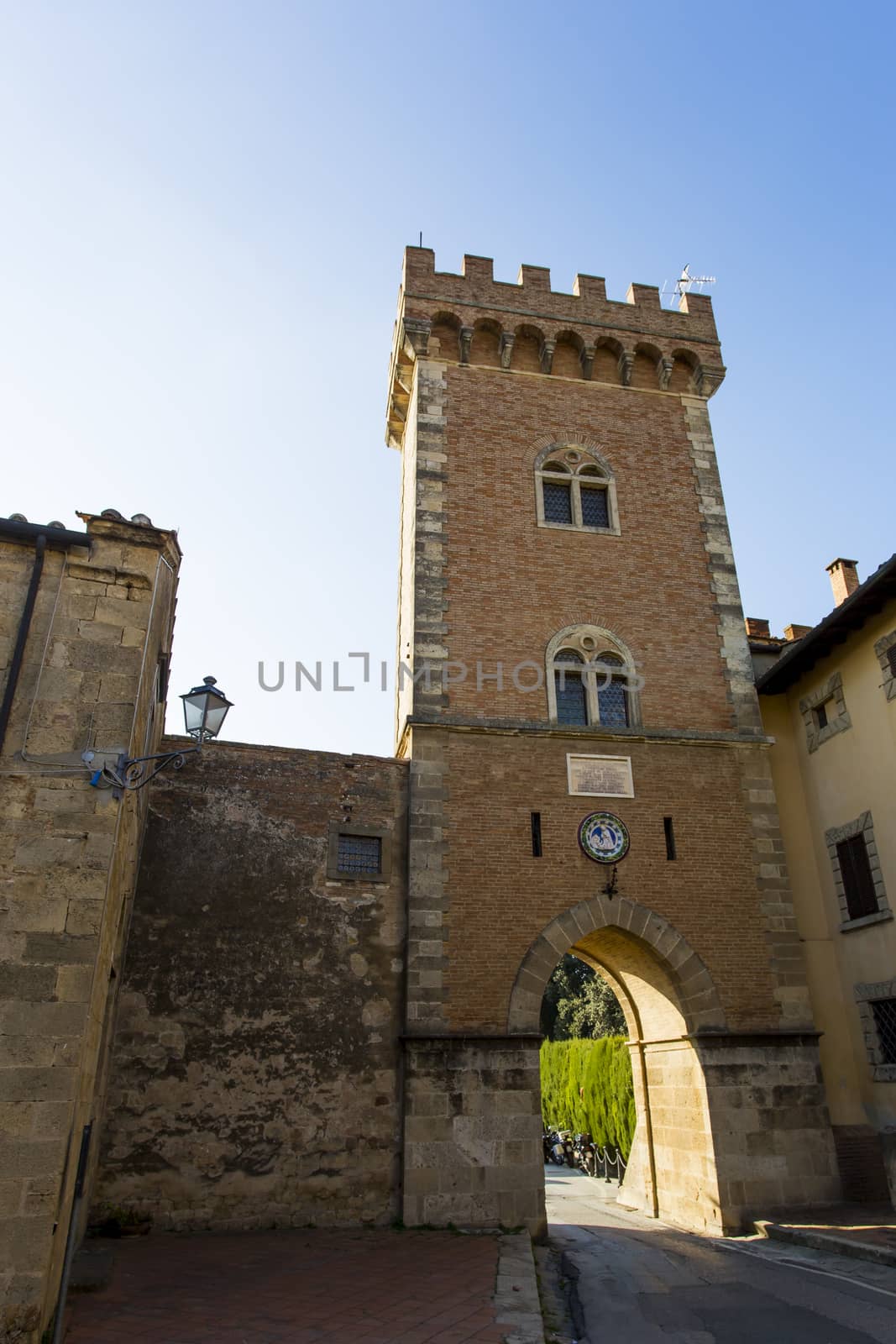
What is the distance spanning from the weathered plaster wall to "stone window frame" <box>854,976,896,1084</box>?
674 centimetres

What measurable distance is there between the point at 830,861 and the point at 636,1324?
8.28m

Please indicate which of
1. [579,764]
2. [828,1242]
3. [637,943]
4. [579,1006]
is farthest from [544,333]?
[579,1006]

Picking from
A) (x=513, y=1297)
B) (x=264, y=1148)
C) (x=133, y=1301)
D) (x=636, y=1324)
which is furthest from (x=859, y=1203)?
(x=133, y=1301)

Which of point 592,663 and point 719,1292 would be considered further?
point 592,663

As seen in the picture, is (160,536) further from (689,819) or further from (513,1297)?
(689,819)

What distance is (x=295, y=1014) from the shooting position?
11562mm

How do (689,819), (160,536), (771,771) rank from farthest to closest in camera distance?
(771,771) < (689,819) < (160,536)

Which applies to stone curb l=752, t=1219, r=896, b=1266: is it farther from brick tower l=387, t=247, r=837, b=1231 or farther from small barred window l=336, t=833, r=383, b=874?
small barred window l=336, t=833, r=383, b=874

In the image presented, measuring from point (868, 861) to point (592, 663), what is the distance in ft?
16.8

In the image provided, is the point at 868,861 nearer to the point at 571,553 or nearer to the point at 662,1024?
the point at 662,1024

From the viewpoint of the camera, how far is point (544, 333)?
17844 millimetres

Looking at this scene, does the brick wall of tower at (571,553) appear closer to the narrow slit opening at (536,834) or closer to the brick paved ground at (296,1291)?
the narrow slit opening at (536,834)

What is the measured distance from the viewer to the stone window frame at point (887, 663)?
506 inches

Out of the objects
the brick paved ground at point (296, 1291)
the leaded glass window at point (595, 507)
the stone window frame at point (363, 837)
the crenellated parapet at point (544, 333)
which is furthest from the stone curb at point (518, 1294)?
the crenellated parapet at point (544, 333)
